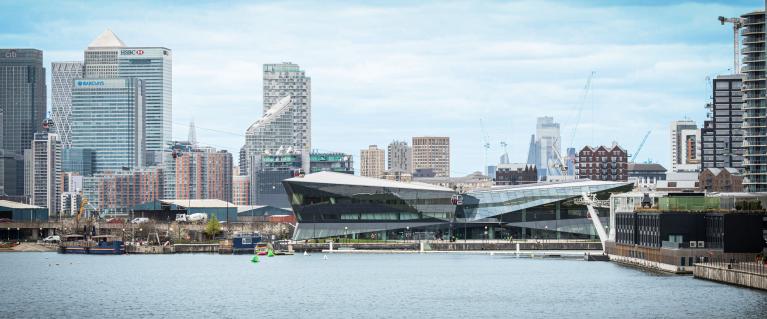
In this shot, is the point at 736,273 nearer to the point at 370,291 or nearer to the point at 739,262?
the point at 739,262

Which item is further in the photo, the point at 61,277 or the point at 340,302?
the point at 61,277

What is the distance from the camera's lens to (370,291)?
128m

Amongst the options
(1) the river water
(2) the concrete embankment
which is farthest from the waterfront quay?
(1) the river water

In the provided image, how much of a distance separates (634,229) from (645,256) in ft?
23.5

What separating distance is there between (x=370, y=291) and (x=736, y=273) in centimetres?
3385

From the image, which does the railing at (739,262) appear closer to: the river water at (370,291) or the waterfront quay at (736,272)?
the waterfront quay at (736,272)

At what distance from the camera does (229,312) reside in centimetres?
10800

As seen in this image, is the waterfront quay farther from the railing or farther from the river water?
the river water

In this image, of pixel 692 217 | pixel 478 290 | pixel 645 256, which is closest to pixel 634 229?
pixel 645 256

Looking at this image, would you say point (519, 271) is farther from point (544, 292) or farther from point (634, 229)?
point (544, 292)

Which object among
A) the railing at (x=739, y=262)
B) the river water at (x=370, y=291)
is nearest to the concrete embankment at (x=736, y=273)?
the railing at (x=739, y=262)

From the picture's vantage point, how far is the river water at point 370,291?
106m

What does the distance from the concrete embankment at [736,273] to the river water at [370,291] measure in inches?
49.8

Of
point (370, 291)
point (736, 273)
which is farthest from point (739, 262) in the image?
point (370, 291)
